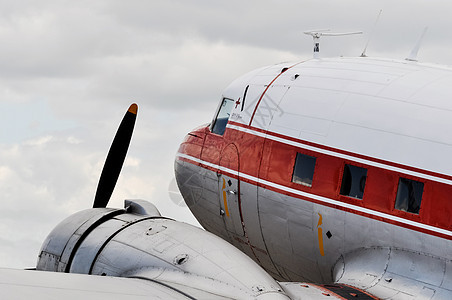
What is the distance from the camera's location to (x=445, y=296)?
9484 mm

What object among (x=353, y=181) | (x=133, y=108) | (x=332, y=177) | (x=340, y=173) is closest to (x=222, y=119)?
(x=133, y=108)

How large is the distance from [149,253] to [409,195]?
409 centimetres

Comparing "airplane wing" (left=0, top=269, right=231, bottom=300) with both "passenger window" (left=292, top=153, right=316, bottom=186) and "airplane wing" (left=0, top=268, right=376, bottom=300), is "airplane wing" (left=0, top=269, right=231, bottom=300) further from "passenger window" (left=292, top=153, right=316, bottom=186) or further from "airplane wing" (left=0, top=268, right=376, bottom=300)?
"passenger window" (left=292, top=153, right=316, bottom=186)

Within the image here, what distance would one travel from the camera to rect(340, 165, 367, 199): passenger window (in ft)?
33.7

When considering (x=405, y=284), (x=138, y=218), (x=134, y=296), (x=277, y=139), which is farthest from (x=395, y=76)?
(x=134, y=296)

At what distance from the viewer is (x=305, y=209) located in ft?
35.5

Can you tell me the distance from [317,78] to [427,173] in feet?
9.70

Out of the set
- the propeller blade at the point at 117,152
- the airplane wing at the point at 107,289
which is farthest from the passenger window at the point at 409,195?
the propeller blade at the point at 117,152

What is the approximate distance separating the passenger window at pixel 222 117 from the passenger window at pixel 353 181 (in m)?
3.43

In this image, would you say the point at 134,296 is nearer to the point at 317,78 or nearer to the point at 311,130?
the point at 311,130

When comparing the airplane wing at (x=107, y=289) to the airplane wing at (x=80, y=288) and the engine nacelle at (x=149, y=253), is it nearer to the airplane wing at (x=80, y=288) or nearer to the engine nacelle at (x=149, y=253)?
the airplane wing at (x=80, y=288)

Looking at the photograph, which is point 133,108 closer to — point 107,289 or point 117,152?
point 117,152

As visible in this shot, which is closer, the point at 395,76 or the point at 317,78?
the point at 395,76

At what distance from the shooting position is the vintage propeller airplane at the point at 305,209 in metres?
8.85
